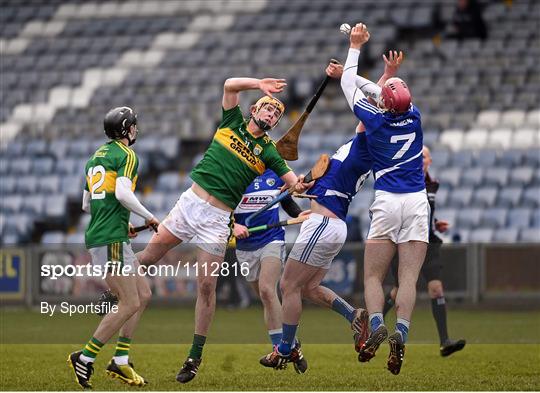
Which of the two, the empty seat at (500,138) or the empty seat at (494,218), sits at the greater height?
the empty seat at (500,138)

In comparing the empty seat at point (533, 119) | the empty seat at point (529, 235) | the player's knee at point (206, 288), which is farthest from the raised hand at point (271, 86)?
the empty seat at point (533, 119)

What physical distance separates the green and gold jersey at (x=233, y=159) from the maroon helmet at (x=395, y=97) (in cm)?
112

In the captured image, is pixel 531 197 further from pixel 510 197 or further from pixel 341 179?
pixel 341 179

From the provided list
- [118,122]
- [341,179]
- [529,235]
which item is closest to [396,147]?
[341,179]

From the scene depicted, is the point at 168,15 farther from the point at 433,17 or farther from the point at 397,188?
the point at 397,188

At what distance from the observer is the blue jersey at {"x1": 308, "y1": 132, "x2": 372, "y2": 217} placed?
10.7 m

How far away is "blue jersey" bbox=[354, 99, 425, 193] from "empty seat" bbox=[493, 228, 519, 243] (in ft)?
36.0

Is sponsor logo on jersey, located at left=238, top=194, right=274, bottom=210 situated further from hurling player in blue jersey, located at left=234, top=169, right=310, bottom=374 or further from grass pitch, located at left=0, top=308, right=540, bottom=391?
grass pitch, located at left=0, top=308, right=540, bottom=391

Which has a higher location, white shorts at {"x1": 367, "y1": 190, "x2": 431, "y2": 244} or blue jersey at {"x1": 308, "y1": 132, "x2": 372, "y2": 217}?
blue jersey at {"x1": 308, "y1": 132, "x2": 372, "y2": 217}

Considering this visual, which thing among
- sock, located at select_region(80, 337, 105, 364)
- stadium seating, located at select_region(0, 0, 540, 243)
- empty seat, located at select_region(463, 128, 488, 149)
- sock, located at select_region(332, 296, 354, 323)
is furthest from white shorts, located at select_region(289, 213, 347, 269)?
empty seat, located at select_region(463, 128, 488, 149)

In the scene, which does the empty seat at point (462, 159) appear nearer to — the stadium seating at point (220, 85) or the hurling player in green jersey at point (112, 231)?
the stadium seating at point (220, 85)

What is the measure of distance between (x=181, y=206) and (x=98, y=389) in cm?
169

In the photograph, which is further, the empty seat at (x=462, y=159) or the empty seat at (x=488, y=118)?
the empty seat at (x=488, y=118)

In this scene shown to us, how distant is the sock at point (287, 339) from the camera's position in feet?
35.8
